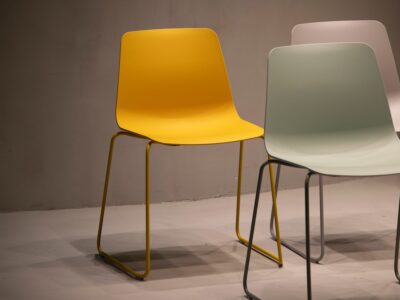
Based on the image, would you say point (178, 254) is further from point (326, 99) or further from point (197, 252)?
point (326, 99)

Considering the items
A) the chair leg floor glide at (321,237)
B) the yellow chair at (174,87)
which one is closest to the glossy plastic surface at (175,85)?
the yellow chair at (174,87)

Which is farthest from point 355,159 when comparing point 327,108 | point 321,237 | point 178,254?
point 178,254

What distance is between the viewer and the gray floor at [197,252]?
10.8 feet

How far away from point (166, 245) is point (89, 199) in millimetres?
675

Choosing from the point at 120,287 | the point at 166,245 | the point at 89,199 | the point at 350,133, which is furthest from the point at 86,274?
the point at 350,133

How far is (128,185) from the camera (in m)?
4.38

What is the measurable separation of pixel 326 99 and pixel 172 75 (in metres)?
0.79

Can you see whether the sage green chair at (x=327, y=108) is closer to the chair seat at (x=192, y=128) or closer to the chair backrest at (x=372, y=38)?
the chair seat at (x=192, y=128)

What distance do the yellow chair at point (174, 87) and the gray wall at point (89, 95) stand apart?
1.86 ft

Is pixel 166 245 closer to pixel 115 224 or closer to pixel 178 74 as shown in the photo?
pixel 115 224

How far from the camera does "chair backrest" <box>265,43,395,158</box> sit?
3.17 meters

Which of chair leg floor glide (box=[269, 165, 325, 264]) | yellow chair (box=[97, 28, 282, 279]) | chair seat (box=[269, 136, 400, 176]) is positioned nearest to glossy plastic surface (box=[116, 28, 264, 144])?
yellow chair (box=[97, 28, 282, 279])

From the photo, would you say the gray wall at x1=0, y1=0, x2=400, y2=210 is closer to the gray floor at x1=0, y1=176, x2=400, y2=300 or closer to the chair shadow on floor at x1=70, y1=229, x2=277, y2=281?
the gray floor at x1=0, y1=176, x2=400, y2=300

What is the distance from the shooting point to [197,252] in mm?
3719
